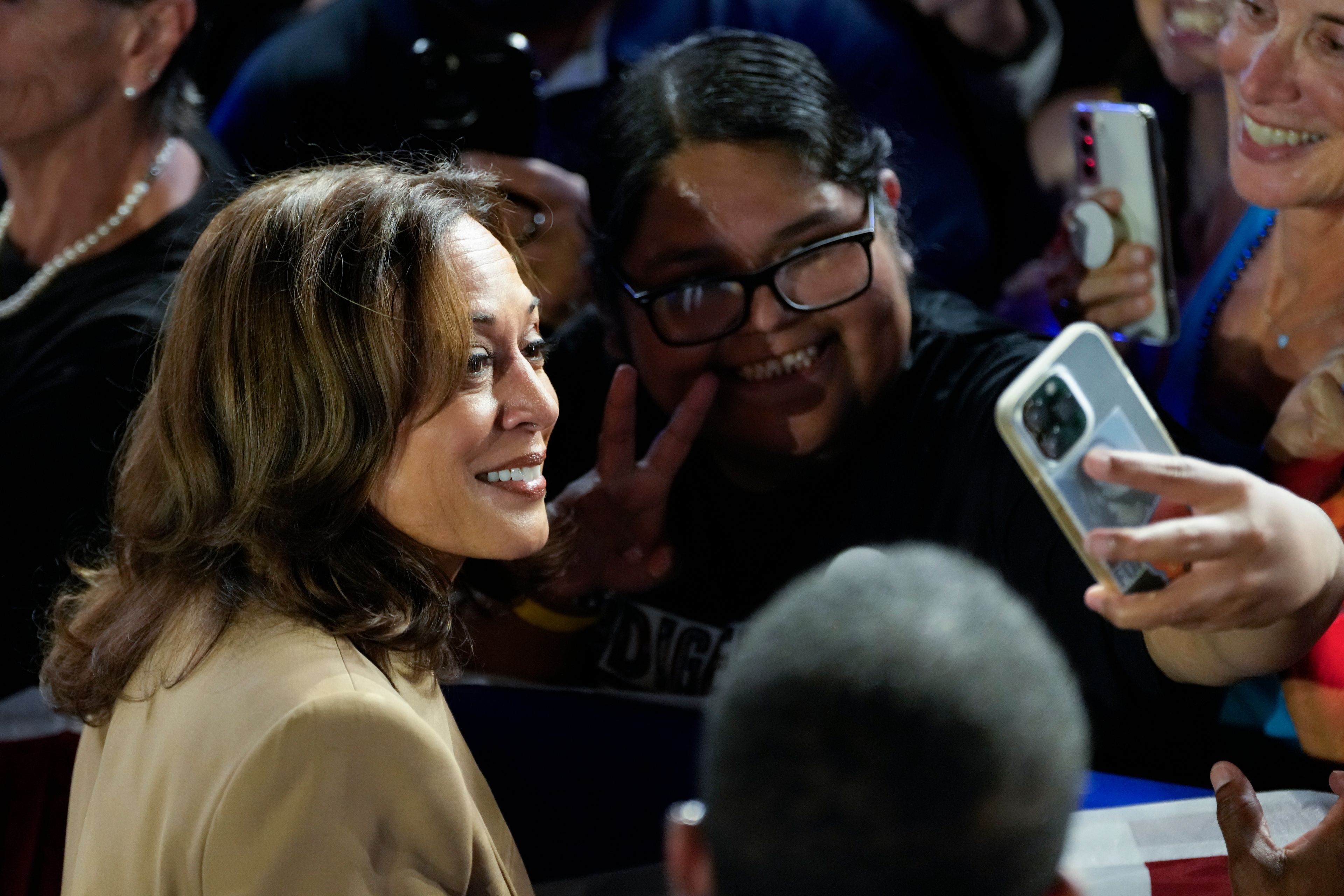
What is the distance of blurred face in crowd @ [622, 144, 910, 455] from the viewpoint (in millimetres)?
1510

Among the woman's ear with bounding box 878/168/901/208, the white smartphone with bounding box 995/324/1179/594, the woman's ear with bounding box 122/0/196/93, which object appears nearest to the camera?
the white smartphone with bounding box 995/324/1179/594

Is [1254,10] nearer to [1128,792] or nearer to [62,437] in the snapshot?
[1128,792]

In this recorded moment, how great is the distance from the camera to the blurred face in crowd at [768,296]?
1.51m

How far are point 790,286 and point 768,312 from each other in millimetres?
39

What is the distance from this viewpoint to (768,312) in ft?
5.01

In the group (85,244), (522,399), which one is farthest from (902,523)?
(85,244)

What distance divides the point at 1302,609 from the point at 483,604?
0.92 meters

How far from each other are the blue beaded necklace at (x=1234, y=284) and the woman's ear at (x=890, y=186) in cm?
38

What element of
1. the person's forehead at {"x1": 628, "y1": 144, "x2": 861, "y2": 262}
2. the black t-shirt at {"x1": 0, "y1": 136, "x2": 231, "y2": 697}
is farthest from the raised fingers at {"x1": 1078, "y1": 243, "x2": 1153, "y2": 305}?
the black t-shirt at {"x1": 0, "y1": 136, "x2": 231, "y2": 697}

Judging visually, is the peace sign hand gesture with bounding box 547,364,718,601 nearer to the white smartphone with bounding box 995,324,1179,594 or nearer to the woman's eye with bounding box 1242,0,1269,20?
the white smartphone with bounding box 995,324,1179,594

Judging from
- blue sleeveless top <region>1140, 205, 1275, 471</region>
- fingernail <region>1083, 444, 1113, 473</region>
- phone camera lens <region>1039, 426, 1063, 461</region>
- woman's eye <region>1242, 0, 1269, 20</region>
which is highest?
woman's eye <region>1242, 0, 1269, 20</region>

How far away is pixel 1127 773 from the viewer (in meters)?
1.48

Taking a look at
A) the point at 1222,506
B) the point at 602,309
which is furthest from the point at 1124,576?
the point at 602,309

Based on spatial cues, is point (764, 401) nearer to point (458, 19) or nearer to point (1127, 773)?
point (1127, 773)
